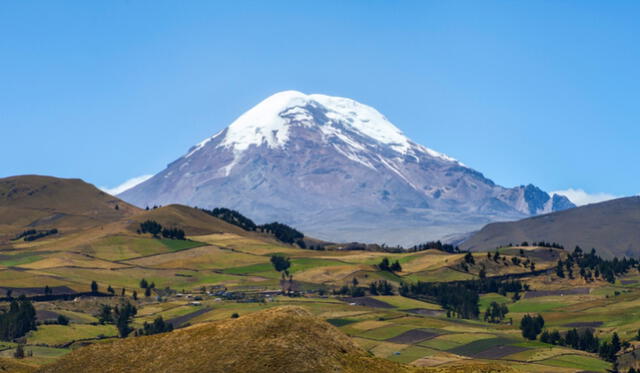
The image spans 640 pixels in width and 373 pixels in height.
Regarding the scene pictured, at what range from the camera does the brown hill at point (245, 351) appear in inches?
2815

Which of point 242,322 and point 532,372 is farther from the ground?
point 242,322

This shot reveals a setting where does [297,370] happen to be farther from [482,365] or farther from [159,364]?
[482,365]

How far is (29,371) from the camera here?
100 metres

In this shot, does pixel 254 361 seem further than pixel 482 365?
No

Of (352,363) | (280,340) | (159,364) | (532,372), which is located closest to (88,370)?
(159,364)

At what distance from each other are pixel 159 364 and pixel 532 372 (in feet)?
454

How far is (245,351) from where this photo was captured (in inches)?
2857

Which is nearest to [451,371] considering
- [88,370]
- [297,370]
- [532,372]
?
[297,370]

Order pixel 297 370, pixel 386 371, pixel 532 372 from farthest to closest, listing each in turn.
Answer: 1. pixel 532 372
2. pixel 386 371
3. pixel 297 370

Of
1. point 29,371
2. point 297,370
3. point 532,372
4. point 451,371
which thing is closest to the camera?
point 297,370

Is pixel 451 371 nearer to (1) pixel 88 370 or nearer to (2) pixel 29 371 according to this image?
(1) pixel 88 370

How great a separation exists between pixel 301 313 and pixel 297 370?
7.38m

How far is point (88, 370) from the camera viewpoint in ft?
257

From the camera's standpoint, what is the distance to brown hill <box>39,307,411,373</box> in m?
71.5
